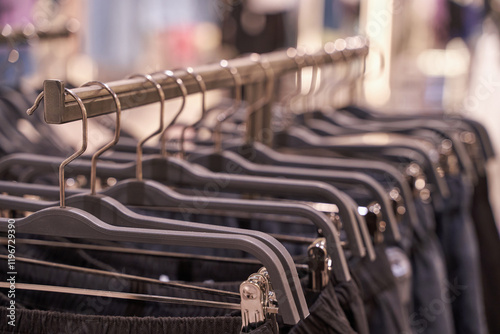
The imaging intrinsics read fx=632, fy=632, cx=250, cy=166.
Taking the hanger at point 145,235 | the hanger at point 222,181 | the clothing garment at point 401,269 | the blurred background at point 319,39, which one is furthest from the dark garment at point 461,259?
the blurred background at point 319,39

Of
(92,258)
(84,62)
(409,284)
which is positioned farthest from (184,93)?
(84,62)

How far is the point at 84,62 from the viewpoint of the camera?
7.41 feet

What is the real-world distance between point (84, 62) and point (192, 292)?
1.72 metres

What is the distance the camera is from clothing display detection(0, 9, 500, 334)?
63 cm

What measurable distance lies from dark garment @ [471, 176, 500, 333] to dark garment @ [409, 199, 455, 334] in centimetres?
26

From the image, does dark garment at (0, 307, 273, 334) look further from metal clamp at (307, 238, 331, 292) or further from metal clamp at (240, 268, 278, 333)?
metal clamp at (307, 238, 331, 292)

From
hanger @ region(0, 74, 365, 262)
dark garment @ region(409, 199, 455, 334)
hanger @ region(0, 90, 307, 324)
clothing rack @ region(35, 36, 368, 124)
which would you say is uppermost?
clothing rack @ region(35, 36, 368, 124)

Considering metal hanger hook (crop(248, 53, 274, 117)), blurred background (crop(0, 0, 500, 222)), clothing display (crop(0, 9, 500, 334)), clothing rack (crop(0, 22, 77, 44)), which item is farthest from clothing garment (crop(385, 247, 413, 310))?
blurred background (crop(0, 0, 500, 222))

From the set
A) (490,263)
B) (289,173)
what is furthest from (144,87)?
(490,263)

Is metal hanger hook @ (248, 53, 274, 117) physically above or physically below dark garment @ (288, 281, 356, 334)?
above

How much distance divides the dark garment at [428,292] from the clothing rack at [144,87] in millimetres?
387

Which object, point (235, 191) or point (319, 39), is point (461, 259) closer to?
point (235, 191)

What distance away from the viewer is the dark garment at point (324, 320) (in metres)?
0.67

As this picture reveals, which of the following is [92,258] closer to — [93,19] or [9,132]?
[9,132]
